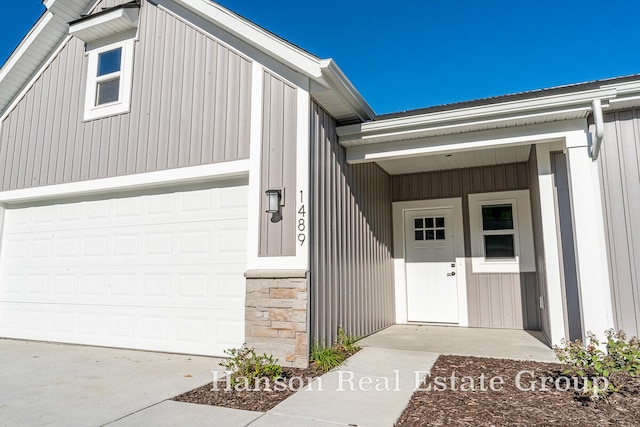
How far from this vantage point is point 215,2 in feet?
16.4

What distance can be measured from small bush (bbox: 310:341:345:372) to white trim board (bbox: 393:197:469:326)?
123 inches

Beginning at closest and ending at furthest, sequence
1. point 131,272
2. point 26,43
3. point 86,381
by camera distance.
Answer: point 86,381
point 131,272
point 26,43

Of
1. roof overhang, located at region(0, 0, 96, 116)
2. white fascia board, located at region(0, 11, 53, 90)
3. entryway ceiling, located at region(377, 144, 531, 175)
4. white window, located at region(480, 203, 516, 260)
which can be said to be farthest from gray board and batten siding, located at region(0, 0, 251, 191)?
white window, located at region(480, 203, 516, 260)

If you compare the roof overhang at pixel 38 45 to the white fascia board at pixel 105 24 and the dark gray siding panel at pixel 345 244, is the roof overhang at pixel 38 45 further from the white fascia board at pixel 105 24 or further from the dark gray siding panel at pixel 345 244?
the dark gray siding panel at pixel 345 244

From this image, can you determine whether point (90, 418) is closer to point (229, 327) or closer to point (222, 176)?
point (229, 327)

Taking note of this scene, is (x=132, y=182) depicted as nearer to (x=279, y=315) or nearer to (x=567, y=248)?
(x=279, y=315)

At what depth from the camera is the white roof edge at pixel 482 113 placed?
4184 mm

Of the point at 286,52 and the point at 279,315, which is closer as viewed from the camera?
the point at 279,315

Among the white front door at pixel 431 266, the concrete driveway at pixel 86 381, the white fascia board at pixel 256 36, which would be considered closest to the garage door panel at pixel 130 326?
the concrete driveway at pixel 86 381

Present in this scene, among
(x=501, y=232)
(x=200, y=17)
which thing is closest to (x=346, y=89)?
(x=200, y=17)

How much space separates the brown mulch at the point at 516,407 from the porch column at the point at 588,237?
902 millimetres

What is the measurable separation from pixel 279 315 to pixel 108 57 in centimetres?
483

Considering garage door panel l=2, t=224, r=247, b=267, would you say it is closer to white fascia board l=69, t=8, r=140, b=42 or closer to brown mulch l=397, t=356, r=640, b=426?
brown mulch l=397, t=356, r=640, b=426

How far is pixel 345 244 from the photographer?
532 centimetres
